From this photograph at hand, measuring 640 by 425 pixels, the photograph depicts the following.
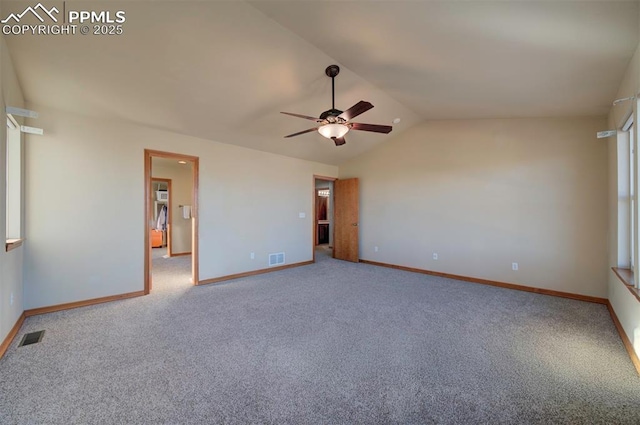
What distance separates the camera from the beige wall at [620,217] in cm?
221

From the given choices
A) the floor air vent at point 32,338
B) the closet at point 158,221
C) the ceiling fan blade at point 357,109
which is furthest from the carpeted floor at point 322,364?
the closet at point 158,221

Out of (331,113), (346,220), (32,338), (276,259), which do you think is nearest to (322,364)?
(331,113)

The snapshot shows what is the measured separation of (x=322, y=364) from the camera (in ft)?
6.88

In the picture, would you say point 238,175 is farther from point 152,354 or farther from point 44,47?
point 152,354

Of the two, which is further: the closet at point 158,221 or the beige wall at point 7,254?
the closet at point 158,221

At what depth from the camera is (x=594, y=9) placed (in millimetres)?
1691

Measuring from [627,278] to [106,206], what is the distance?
6.23 meters

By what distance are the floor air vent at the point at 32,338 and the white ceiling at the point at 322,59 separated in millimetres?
2616

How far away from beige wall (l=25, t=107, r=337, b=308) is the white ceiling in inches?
13.6

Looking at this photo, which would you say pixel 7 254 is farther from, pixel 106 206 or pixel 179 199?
pixel 179 199

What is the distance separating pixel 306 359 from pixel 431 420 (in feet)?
3.33

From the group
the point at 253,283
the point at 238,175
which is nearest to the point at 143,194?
the point at 238,175

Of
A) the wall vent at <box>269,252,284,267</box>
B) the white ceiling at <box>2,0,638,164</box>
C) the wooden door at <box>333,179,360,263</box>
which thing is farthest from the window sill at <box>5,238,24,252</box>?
the wooden door at <box>333,179,360,263</box>

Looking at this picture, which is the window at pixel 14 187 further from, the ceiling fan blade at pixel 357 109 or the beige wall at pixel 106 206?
the ceiling fan blade at pixel 357 109
